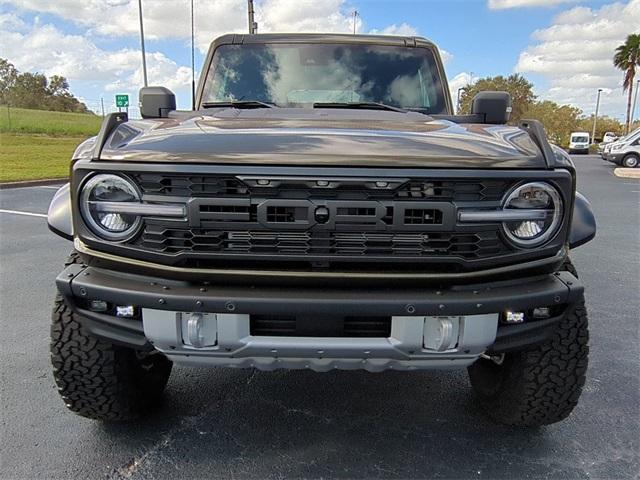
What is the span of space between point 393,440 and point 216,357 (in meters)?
1.01

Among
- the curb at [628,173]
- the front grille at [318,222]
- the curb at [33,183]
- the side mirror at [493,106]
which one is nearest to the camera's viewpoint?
the front grille at [318,222]

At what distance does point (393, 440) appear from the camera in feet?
7.91

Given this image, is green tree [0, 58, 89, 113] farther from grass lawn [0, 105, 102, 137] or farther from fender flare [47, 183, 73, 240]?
fender flare [47, 183, 73, 240]

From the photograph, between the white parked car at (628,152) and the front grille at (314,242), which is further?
the white parked car at (628,152)

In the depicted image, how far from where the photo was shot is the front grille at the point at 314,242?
6.07ft

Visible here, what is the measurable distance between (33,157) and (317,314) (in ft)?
64.6

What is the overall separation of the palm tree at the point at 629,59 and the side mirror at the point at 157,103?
57473mm

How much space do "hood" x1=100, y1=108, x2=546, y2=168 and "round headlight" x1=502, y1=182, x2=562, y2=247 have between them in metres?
0.10

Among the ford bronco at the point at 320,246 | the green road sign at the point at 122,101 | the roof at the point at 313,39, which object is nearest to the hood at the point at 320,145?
the ford bronco at the point at 320,246

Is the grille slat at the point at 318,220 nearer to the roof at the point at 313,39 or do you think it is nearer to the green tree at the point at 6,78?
the roof at the point at 313,39

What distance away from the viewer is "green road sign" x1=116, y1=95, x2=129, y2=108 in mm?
19188

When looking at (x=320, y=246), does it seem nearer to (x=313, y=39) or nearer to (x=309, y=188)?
(x=309, y=188)


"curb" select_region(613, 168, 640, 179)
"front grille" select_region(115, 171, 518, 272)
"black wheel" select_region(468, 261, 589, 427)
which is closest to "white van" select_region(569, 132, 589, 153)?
"curb" select_region(613, 168, 640, 179)

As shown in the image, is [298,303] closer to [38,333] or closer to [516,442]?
[516,442]
